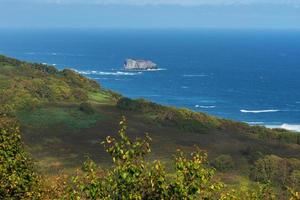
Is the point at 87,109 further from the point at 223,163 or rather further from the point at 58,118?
the point at 223,163

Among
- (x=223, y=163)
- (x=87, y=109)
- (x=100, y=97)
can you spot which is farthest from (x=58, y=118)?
(x=100, y=97)

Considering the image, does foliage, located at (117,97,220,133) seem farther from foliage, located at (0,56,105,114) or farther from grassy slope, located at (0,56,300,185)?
foliage, located at (0,56,105,114)

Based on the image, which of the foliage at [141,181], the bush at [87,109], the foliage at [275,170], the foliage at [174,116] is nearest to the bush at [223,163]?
the foliage at [275,170]

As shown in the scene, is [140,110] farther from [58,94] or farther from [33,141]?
[33,141]

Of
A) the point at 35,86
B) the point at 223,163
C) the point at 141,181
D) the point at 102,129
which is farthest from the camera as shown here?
the point at 35,86

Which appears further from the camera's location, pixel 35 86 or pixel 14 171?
pixel 35 86

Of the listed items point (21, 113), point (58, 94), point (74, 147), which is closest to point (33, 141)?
point (74, 147)

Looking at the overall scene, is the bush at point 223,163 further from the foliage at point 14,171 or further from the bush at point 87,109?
the foliage at point 14,171
